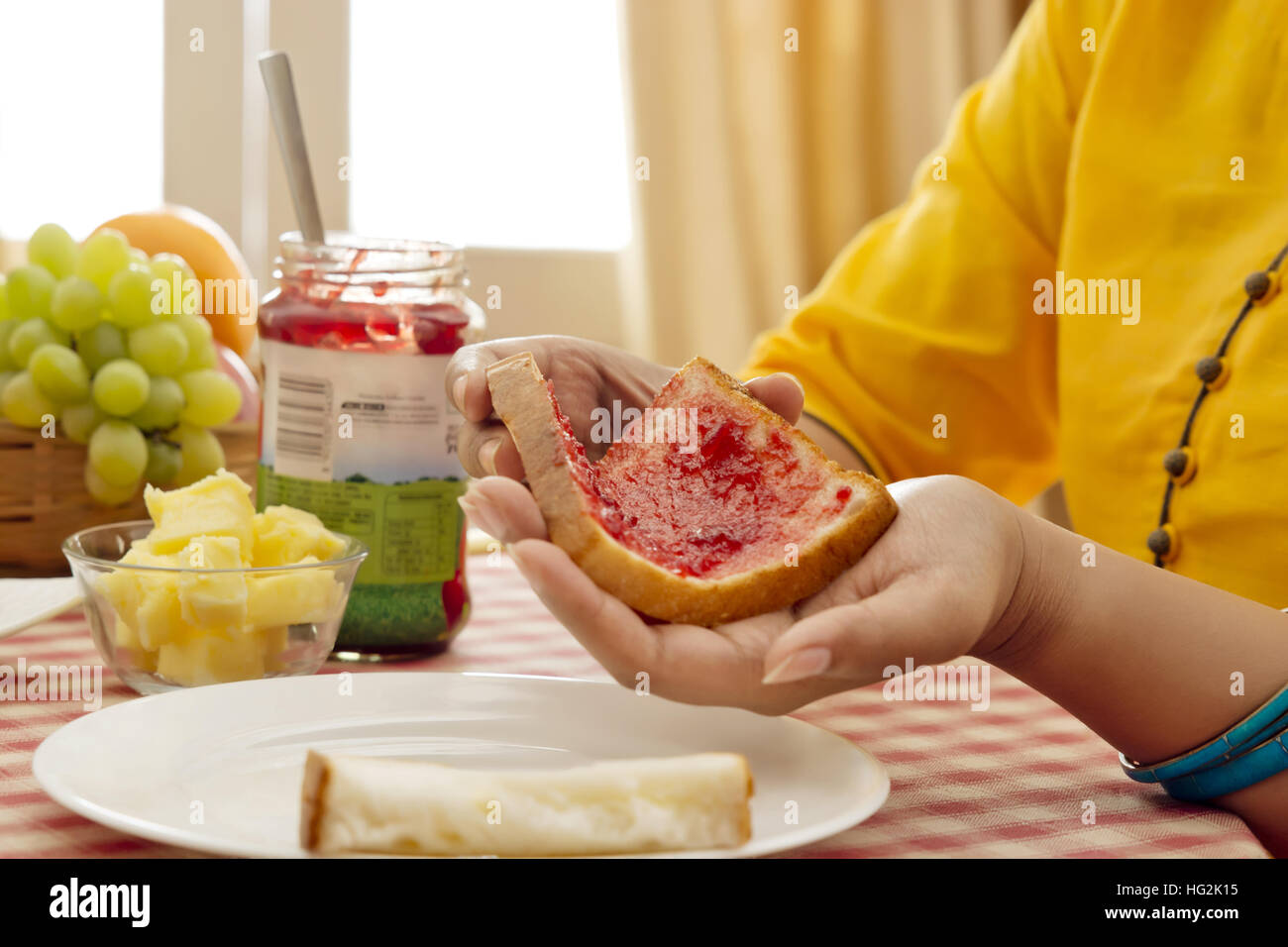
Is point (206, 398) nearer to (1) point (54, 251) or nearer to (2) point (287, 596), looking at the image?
(1) point (54, 251)

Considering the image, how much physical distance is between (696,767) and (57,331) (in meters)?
0.95

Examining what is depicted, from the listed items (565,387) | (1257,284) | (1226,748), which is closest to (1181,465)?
(1257,284)

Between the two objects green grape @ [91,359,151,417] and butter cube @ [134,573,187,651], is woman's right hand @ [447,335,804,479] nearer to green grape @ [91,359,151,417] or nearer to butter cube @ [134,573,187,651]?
butter cube @ [134,573,187,651]

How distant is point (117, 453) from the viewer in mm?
1194

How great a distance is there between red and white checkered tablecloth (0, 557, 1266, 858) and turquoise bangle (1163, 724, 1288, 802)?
1 centimetres

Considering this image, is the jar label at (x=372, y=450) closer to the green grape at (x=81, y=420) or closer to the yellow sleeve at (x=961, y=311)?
the green grape at (x=81, y=420)

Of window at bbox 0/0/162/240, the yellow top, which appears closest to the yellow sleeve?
the yellow top

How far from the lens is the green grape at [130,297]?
1247 mm

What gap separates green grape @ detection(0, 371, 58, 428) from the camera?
1.19 m

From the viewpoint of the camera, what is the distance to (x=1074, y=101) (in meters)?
1.45
